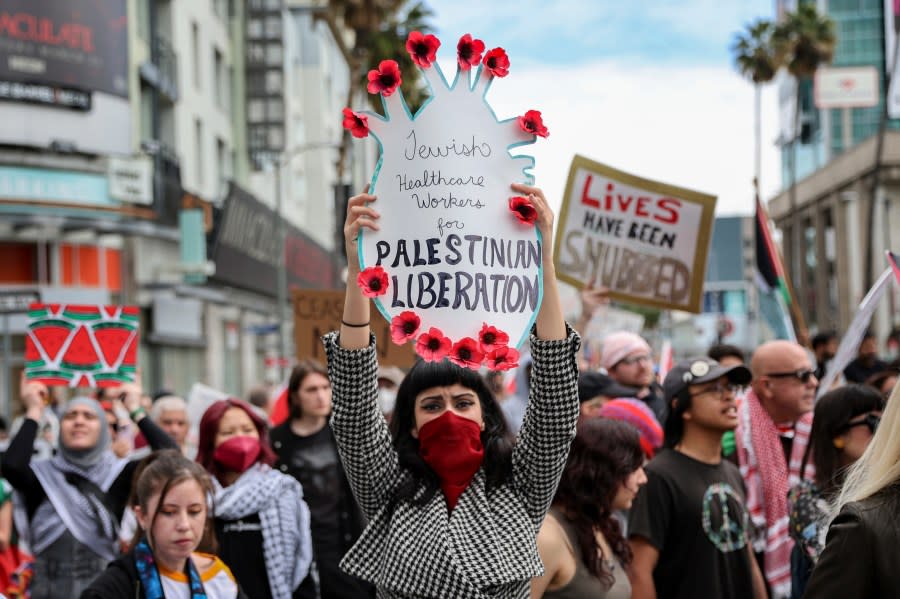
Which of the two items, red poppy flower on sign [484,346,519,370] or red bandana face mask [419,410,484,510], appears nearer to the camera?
red poppy flower on sign [484,346,519,370]

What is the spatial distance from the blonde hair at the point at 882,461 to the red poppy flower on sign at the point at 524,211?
5.39 feet

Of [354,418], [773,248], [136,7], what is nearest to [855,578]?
[354,418]

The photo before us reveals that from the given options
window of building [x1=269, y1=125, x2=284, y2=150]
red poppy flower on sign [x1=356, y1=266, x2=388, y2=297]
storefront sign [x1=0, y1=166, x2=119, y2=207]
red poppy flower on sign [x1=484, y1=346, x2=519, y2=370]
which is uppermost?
window of building [x1=269, y1=125, x2=284, y2=150]

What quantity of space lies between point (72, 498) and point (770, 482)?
348 centimetres

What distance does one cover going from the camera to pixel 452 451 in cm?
398

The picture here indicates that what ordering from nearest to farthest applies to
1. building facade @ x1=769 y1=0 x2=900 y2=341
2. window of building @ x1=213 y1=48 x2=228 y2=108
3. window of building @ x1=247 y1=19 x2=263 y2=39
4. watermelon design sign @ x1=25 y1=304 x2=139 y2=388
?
watermelon design sign @ x1=25 y1=304 x2=139 y2=388 → window of building @ x1=213 y1=48 x2=228 y2=108 → window of building @ x1=247 y1=19 x2=263 y2=39 → building facade @ x1=769 y1=0 x2=900 y2=341

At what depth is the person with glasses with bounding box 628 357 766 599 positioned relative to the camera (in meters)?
5.02

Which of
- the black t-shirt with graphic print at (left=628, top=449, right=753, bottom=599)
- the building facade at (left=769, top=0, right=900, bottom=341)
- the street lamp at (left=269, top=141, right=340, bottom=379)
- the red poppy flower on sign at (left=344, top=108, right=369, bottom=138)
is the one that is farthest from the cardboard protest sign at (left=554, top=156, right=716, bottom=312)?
the building facade at (left=769, top=0, right=900, bottom=341)

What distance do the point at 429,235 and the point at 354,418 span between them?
2.05 feet

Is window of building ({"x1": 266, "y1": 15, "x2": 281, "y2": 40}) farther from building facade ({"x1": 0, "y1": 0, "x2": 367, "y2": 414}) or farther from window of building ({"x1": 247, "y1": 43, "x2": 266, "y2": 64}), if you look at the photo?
window of building ({"x1": 247, "y1": 43, "x2": 266, "y2": 64})

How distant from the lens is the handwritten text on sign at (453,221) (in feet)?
13.3

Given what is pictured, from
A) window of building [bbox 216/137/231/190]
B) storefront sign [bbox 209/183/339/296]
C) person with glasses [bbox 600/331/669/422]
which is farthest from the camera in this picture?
window of building [bbox 216/137/231/190]

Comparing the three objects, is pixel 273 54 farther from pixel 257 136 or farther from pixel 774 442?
pixel 774 442

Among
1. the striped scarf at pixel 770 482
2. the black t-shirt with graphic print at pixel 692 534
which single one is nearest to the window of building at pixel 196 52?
the striped scarf at pixel 770 482
